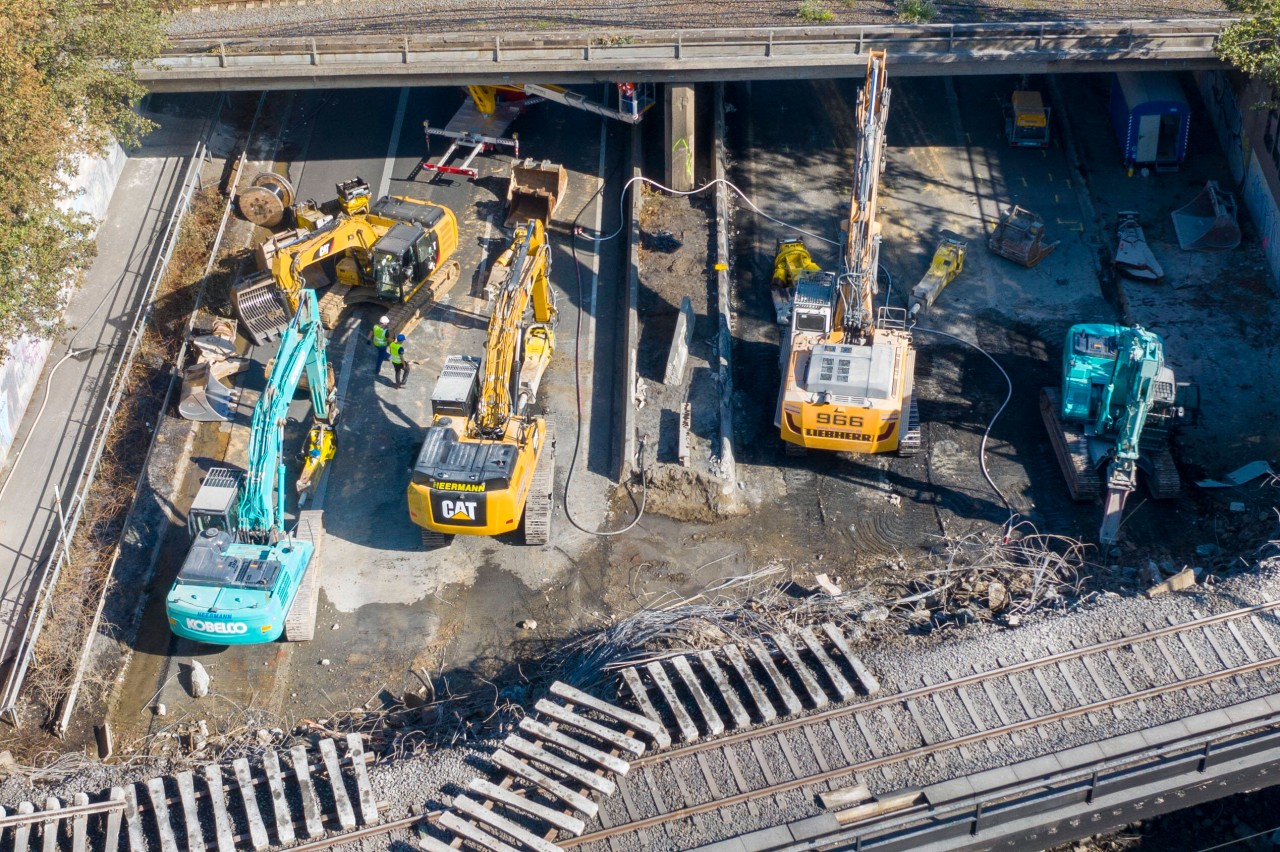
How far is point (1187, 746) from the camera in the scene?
21.8 metres

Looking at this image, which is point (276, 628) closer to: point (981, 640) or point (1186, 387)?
point (981, 640)

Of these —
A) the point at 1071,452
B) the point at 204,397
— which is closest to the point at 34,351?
the point at 204,397

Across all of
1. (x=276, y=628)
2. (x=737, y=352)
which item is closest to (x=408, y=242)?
(x=737, y=352)

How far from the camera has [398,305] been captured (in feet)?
108

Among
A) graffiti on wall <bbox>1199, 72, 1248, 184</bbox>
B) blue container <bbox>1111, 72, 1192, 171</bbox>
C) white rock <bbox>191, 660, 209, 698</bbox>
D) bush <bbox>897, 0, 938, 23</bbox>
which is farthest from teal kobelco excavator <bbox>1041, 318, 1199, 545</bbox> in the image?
white rock <bbox>191, 660, 209, 698</bbox>

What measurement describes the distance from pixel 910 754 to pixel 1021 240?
1516cm

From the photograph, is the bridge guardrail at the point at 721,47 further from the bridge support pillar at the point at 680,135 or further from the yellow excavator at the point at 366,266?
the yellow excavator at the point at 366,266

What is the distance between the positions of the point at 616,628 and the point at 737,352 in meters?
8.68

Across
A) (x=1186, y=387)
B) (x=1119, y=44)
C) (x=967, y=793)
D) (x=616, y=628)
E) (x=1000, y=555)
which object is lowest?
(x=967, y=793)

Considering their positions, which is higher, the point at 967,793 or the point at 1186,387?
the point at 1186,387

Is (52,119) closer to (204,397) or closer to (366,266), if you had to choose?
(204,397)

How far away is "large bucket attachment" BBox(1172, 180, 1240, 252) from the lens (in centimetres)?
3388

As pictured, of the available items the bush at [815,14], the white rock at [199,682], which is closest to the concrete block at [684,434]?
the white rock at [199,682]

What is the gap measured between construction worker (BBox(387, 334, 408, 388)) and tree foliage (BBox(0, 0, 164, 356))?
6701 millimetres
